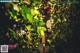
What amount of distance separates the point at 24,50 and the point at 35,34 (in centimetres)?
28

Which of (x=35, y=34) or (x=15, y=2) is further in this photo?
(x=35, y=34)

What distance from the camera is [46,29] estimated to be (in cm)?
335

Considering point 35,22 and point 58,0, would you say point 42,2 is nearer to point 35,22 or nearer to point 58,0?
point 58,0

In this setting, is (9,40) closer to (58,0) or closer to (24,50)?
(24,50)

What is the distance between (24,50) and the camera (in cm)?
336

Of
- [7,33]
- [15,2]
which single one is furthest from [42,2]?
[7,33]

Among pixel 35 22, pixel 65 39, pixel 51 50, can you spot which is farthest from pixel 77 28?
pixel 35 22

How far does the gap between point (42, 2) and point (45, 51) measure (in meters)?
0.68

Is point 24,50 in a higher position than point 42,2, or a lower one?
lower

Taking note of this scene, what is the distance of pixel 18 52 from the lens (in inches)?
133

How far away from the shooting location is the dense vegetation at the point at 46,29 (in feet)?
10.6

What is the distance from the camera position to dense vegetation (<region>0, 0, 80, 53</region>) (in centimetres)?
322

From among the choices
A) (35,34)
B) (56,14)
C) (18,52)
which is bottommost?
(18,52)

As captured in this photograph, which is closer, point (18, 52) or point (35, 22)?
point (35, 22)
